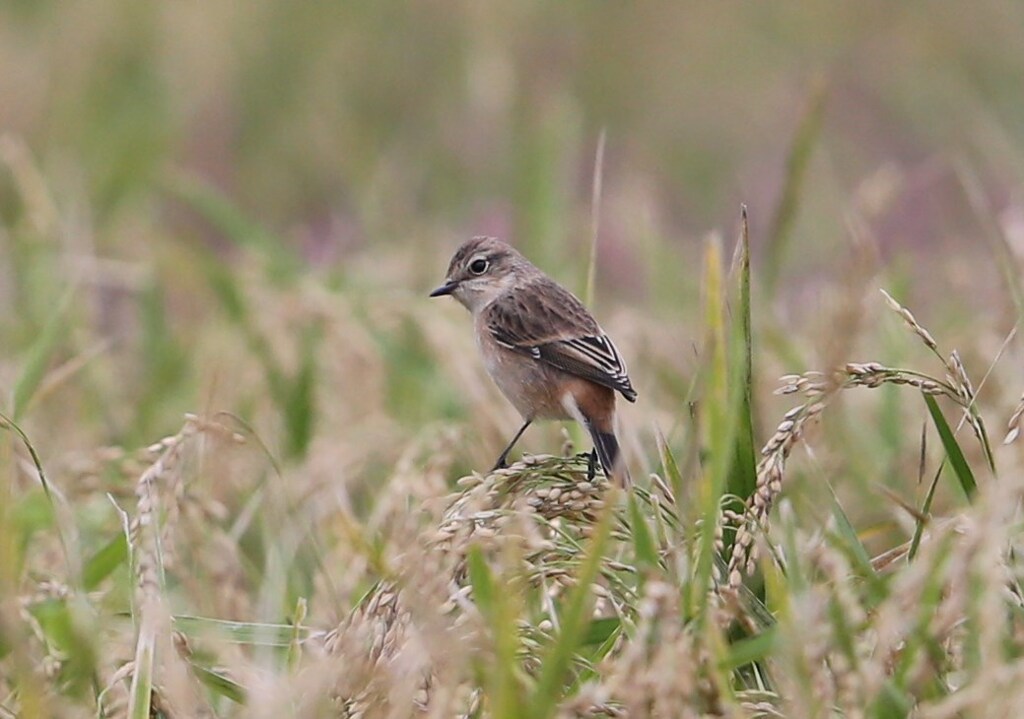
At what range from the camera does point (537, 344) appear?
4371mm

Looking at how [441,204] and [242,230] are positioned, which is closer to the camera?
[242,230]

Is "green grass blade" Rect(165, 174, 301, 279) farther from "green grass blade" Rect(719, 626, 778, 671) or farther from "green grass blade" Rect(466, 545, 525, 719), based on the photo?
"green grass blade" Rect(719, 626, 778, 671)

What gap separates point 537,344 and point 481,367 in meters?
1.09

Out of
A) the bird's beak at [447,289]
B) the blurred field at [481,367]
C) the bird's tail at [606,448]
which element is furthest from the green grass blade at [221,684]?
the bird's beak at [447,289]

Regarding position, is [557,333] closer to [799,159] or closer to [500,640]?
[799,159]

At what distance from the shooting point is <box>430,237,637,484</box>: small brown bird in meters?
3.99

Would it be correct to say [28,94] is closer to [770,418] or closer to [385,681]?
[770,418]

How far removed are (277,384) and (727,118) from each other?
7.82m

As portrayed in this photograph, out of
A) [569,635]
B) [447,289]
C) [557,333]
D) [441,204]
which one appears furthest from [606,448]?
[441,204]

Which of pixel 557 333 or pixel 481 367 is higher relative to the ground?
pixel 557 333

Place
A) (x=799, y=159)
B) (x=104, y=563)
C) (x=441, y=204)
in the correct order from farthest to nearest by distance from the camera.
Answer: (x=441, y=204), (x=799, y=159), (x=104, y=563)

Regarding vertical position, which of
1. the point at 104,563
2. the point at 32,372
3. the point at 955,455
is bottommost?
the point at 104,563

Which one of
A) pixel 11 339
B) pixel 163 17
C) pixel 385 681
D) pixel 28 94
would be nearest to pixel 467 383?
pixel 11 339

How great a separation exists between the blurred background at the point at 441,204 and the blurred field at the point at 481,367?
3cm
